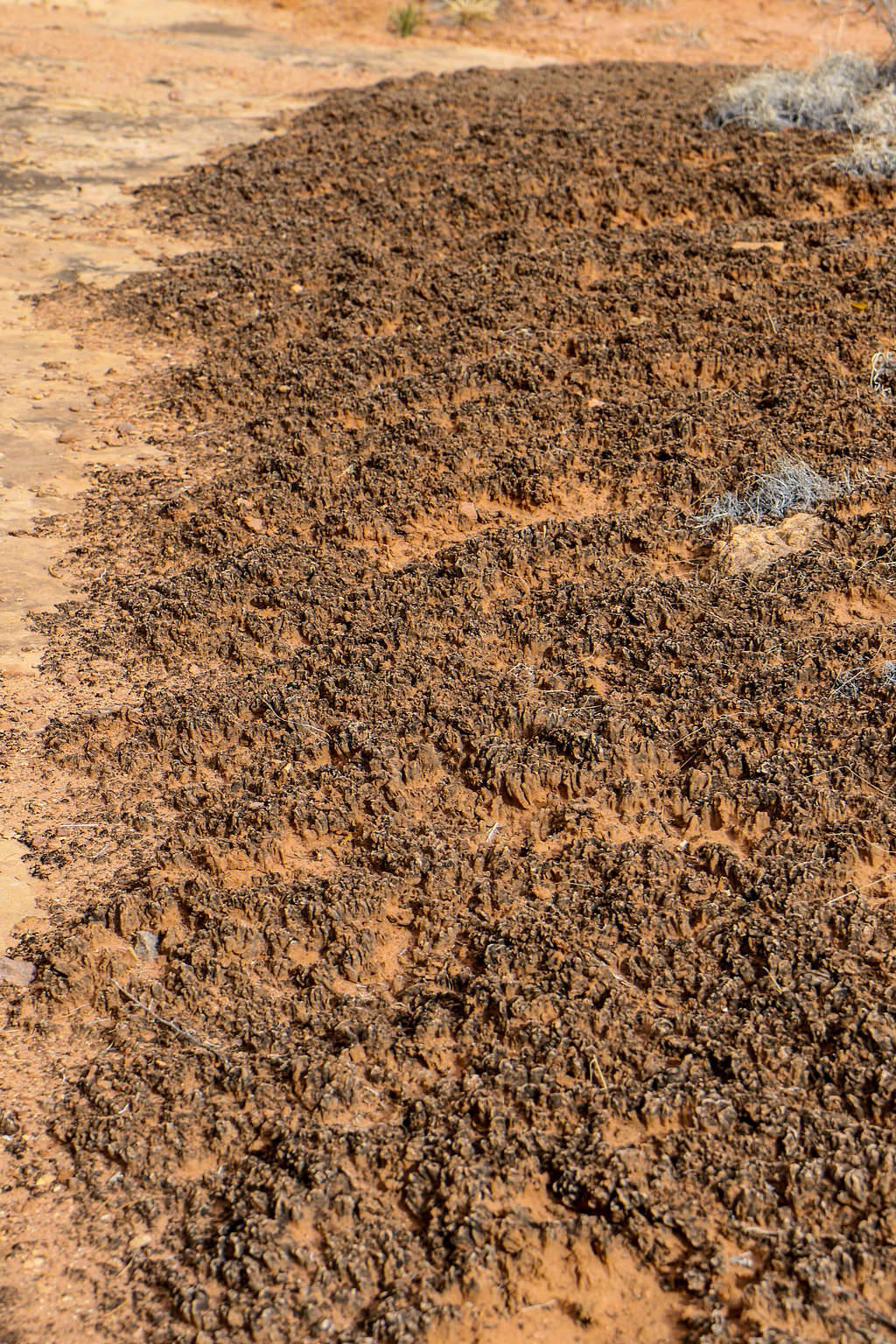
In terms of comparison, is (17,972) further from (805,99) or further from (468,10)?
(468,10)

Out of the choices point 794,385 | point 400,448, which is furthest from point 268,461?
point 794,385

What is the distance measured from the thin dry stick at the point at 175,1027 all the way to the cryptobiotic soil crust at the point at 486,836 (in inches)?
0.4

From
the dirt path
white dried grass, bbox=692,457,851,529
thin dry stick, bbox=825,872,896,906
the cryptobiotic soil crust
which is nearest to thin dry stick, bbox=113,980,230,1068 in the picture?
the cryptobiotic soil crust

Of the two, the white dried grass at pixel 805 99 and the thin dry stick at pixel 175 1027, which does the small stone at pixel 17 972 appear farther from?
the white dried grass at pixel 805 99

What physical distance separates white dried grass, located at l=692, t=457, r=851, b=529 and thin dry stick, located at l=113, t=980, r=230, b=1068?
91.0 inches

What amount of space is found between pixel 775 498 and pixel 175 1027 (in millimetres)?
2539

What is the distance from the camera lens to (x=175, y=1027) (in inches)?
99.7

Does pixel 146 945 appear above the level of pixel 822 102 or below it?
below

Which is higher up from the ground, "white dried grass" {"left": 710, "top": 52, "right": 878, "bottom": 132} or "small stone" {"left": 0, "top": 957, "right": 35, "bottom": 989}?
"white dried grass" {"left": 710, "top": 52, "right": 878, "bottom": 132}

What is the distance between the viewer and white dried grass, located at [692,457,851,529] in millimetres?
3939

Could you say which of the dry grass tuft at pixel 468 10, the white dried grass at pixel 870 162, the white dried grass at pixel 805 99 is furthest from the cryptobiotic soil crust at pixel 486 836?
the dry grass tuft at pixel 468 10

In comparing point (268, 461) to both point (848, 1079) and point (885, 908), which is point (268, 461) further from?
point (848, 1079)

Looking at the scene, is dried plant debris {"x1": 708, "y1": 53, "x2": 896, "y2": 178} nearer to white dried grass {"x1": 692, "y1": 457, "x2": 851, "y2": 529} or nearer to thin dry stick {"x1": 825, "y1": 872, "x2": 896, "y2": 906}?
white dried grass {"x1": 692, "y1": 457, "x2": 851, "y2": 529}

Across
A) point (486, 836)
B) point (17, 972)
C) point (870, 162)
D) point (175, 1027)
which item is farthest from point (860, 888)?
point (870, 162)
